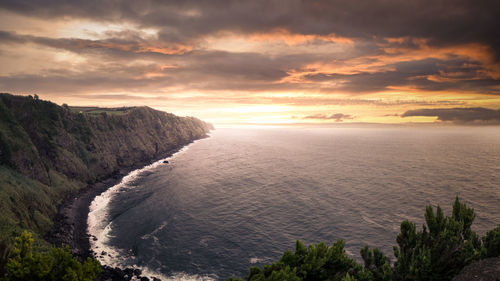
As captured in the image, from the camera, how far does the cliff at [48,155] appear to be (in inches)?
2080

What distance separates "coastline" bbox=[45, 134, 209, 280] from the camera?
138ft

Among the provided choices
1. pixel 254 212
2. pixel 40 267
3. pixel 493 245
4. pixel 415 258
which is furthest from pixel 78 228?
pixel 493 245

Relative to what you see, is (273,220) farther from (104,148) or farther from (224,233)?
(104,148)

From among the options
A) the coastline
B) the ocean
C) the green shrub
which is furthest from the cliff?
the green shrub

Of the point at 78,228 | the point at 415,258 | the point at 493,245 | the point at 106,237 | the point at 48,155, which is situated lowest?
the point at 106,237

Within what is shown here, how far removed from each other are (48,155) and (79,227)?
43982mm

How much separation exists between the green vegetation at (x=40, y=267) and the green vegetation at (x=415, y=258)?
15.6 meters

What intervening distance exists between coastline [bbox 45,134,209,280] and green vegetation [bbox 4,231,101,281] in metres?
21.7

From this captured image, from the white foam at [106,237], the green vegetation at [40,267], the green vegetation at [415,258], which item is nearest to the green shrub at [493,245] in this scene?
the green vegetation at [415,258]

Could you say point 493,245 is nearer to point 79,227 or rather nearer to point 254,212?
point 254,212

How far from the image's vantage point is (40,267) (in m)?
20.9

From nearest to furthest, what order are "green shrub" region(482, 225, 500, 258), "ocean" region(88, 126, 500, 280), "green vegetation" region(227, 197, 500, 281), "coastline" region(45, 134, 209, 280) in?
"green vegetation" region(227, 197, 500, 281) < "green shrub" region(482, 225, 500, 258) < "coastline" region(45, 134, 209, 280) < "ocean" region(88, 126, 500, 280)

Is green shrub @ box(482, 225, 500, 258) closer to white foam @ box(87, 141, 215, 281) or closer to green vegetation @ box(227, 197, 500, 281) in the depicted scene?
green vegetation @ box(227, 197, 500, 281)

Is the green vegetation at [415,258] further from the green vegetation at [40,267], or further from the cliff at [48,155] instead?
the cliff at [48,155]
